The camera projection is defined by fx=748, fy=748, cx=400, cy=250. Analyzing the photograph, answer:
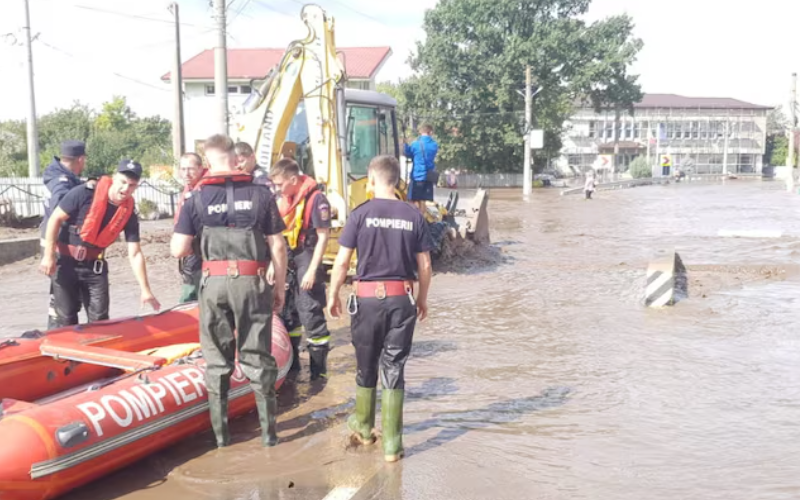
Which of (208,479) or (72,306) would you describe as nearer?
(208,479)

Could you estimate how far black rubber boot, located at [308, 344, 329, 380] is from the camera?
253 inches

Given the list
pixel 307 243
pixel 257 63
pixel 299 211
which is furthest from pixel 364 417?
pixel 257 63

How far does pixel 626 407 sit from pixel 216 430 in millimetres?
3112

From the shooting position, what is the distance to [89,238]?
19.3ft

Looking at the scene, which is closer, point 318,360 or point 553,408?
point 553,408

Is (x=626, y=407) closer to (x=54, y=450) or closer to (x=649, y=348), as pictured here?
(x=649, y=348)

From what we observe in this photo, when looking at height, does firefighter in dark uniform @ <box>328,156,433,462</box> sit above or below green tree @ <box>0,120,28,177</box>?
below

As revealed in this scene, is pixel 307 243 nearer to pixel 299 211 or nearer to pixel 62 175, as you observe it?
pixel 299 211

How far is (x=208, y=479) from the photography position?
4496 millimetres

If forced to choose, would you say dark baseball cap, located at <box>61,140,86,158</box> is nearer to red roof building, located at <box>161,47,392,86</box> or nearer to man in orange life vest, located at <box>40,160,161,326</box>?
man in orange life vest, located at <box>40,160,161,326</box>

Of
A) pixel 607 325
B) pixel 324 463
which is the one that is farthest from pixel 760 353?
pixel 324 463

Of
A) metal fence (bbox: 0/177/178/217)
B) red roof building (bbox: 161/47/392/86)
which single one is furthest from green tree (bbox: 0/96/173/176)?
metal fence (bbox: 0/177/178/217)

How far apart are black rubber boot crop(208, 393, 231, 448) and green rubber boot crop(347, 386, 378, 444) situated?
A: 83 cm

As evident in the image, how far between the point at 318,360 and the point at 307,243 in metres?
1.02
